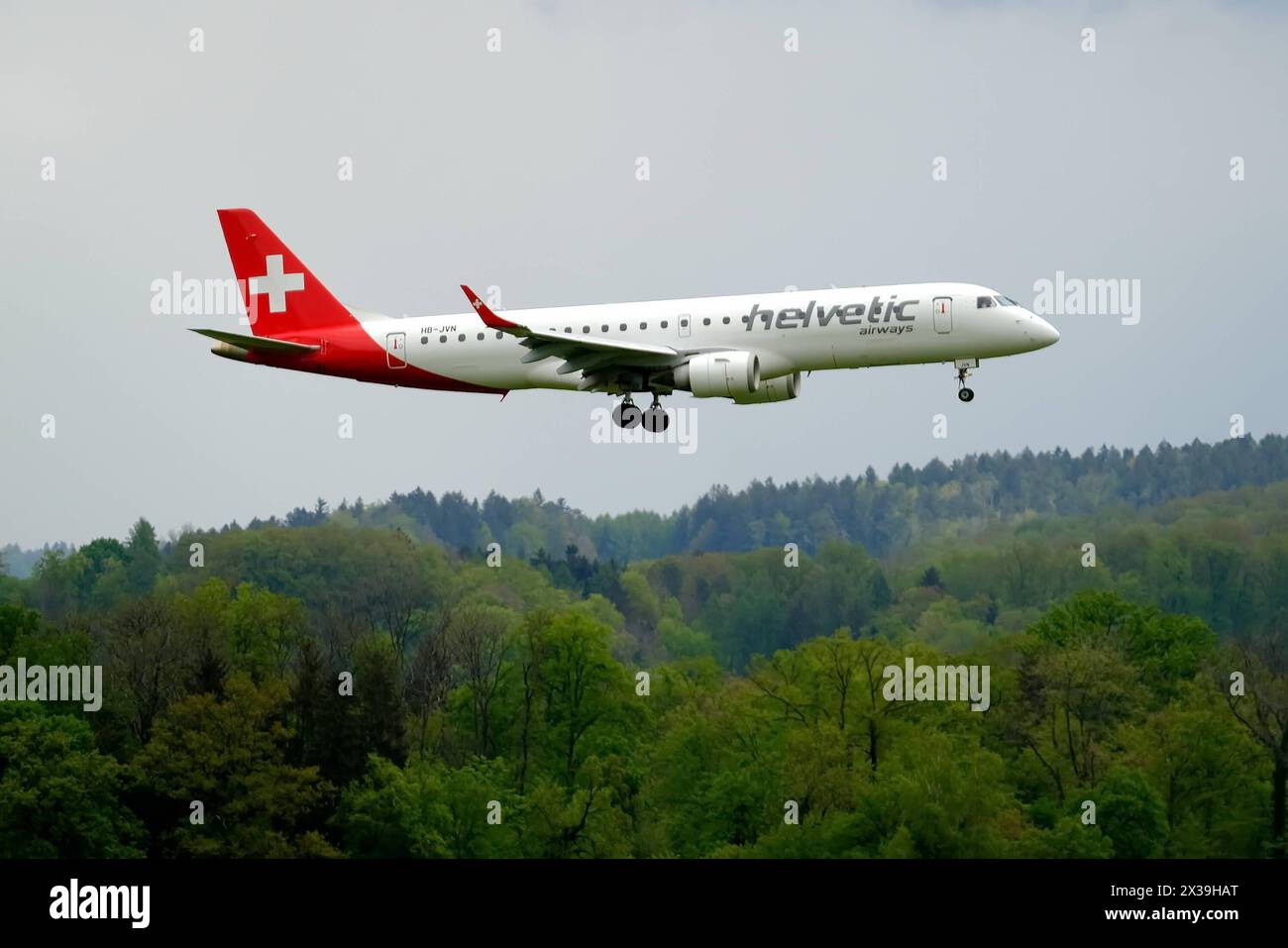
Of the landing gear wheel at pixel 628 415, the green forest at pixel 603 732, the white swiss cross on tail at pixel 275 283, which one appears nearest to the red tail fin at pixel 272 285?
the white swiss cross on tail at pixel 275 283

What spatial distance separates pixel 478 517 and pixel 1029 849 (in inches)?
4927

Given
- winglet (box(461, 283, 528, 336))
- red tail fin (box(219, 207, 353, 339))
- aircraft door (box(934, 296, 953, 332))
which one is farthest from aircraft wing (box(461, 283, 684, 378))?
red tail fin (box(219, 207, 353, 339))

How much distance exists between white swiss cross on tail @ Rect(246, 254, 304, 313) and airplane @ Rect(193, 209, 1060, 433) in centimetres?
278

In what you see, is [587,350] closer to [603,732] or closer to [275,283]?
[275,283]

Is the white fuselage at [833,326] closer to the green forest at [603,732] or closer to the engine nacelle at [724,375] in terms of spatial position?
the engine nacelle at [724,375]

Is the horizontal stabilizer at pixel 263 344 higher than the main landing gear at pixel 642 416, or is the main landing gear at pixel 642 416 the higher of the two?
the horizontal stabilizer at pixel 263 344

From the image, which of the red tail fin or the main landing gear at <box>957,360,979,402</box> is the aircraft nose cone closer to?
the main landing gear at <box>957,360,979,402</box>

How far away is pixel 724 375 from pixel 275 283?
18237 millimetres

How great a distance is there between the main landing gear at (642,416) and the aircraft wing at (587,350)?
1123 mm

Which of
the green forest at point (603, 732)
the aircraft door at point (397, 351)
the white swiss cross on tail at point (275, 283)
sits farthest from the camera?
the green forest at point (603, 732)

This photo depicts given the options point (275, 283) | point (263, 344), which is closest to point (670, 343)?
point (263, 344)

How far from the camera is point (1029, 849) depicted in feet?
258

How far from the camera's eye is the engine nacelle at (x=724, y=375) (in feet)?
193

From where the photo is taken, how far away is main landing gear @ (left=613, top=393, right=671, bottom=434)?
199ft
